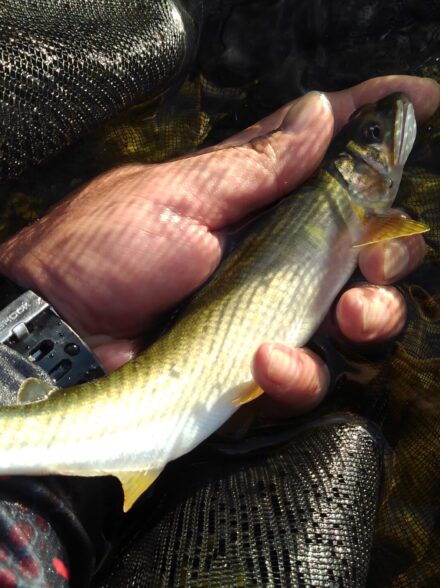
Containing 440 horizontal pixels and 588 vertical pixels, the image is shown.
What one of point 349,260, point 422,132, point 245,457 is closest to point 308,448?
point 245,457

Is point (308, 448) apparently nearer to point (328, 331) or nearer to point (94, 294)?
point (328, 331)

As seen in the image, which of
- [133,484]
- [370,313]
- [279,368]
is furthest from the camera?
[370,313]

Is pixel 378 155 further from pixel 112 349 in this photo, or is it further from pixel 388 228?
pixel 112 349

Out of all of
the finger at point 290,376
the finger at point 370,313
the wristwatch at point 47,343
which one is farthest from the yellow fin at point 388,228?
the wristwatch at point 47,343

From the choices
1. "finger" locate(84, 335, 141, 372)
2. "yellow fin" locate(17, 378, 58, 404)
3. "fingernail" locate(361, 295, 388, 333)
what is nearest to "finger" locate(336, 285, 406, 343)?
"fingernail" locate(361, 295, 388, 333)

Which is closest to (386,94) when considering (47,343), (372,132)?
(372,132)

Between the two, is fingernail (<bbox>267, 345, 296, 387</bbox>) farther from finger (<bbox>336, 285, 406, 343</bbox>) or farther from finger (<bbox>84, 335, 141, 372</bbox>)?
finger (<bbox>84, 335, 141, 372</bbox>)
